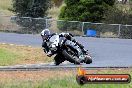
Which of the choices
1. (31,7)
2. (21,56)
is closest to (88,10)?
(31,7)

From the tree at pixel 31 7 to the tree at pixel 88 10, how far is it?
220cm

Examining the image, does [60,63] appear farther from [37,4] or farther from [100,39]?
[37,4]

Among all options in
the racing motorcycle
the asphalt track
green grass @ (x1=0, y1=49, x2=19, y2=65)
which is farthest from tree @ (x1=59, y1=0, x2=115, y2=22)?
the racing motorcycle

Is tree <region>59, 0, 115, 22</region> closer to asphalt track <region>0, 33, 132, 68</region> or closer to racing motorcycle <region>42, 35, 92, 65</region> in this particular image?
asphalt track <region>0, 33, 132, 68</region>

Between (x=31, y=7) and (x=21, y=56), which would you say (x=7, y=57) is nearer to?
(x=21, y=56)

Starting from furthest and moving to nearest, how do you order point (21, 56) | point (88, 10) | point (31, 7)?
point (31, 7) < point (88, 10) < point (21, 56)

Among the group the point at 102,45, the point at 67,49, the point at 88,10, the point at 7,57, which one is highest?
the point at 67,49

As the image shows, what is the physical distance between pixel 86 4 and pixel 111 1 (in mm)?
2397

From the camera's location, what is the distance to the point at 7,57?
75.3 ft

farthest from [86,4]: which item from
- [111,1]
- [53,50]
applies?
[53,50]

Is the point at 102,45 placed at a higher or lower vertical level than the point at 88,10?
lower

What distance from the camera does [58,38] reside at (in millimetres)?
14836

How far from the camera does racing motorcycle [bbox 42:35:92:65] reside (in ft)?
47.8

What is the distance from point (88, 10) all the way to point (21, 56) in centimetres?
1909
